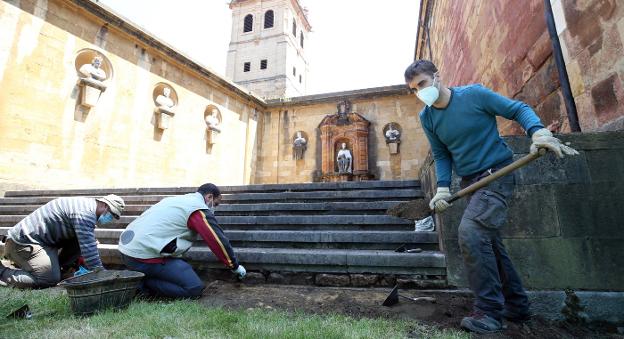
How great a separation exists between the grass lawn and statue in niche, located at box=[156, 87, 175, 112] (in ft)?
28.9

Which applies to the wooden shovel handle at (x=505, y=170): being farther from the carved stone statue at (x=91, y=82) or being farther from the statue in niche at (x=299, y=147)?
the statue in niche at (x=299, y=147)

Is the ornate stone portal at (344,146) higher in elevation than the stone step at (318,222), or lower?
higher

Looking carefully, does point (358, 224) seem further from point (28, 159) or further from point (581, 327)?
point (28, 159)

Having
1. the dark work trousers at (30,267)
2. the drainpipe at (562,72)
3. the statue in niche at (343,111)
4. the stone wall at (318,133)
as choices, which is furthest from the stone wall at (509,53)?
the statue in niche at (343,111)

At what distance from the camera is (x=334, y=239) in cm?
387

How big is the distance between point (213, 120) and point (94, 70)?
14.0 ft

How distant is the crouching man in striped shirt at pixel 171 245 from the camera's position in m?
3.05

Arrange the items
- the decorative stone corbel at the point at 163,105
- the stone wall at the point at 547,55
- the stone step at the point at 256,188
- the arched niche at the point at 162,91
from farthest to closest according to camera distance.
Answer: the arched niche at the point at 162,91, the decorative stone corbel at the point at 163,105, the stone step at the point at 256,188, the stone wall at the point at 547,55

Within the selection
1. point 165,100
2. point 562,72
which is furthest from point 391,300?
point 165,100

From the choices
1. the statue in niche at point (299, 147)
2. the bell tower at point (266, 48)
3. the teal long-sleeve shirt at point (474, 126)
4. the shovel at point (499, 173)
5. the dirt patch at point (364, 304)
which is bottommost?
the dirt patch at point (364, 304)

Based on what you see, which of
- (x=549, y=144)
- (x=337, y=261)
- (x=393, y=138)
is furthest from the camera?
(x=393, y=138)

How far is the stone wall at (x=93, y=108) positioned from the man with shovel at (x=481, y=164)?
9.24 metres

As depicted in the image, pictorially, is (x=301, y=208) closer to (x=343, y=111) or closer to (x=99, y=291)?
(x=99, y=291)

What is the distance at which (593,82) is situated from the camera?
9.71ft
